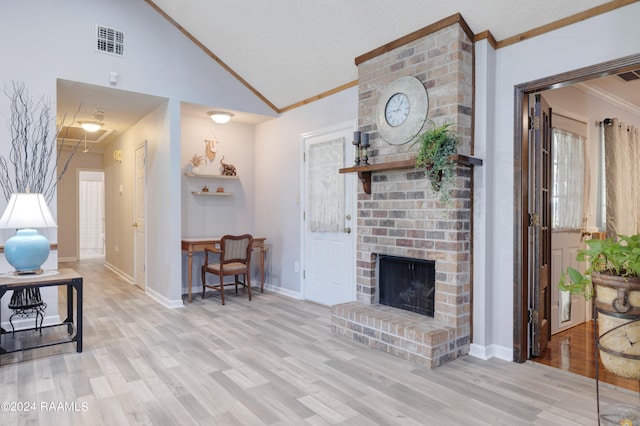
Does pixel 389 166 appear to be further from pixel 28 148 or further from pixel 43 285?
pixel 28 148

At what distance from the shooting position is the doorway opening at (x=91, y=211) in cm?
1045

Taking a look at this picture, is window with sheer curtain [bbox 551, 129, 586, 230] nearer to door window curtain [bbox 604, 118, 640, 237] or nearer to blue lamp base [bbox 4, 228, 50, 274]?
door window curtain [bbox 604, 118, 640, 237]

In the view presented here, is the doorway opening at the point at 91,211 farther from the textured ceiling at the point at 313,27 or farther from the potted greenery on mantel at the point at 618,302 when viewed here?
the potted greenery on mantel at the point at 618,302

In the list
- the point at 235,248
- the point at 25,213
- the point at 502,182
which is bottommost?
the point at 235,248

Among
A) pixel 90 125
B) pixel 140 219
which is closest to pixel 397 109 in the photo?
pixel 140 219

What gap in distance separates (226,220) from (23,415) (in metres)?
3.79

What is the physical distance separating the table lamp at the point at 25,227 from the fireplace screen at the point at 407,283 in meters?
2.85

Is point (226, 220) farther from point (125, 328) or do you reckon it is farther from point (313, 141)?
point (125, 328)

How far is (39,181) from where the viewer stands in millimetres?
3781

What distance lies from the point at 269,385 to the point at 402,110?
2404 millimetres

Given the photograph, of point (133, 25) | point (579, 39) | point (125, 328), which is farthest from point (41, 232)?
point (579, 39)

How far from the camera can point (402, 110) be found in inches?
137

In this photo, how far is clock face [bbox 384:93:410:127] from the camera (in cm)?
346

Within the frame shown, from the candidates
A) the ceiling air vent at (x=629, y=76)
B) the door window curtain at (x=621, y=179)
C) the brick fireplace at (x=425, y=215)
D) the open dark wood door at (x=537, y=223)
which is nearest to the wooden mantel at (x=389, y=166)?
the brick fireplace at (x=425, y=215)
